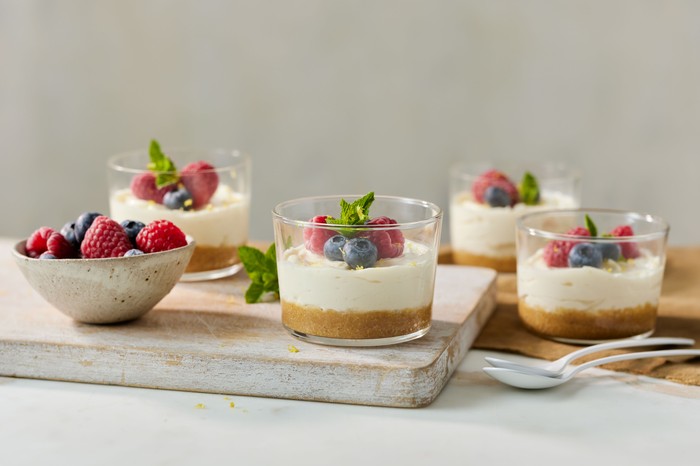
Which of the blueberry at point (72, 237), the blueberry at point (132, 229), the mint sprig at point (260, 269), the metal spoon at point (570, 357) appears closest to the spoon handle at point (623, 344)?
the metal spoon at point (570, 357)

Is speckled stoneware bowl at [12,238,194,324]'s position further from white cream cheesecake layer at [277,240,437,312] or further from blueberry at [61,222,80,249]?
white cream cheesecake layer at [277,240,437,312]

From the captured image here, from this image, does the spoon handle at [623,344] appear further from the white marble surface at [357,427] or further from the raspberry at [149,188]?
the raspberry at [149,188]

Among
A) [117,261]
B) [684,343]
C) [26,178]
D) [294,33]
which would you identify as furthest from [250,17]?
[684,343]

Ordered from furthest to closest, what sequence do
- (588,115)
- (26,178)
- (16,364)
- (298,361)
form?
(26,178), (588,115), (16,364), (298,361)

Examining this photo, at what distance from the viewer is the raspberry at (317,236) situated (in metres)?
1.68

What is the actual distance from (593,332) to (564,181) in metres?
0.81

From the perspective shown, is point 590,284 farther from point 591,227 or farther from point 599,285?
point 591,227

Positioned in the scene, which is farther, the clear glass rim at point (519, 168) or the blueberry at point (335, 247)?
the clear glass rim at point (519, 168)

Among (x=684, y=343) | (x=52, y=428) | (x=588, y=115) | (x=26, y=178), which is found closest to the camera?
(x=52, y=428)

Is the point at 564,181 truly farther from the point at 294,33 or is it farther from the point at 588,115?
the point at 294,33

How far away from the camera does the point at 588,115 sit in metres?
3.69

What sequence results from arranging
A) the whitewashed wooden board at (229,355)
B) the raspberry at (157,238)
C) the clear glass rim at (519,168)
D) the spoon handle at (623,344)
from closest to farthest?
the whitewashed wooden board at (229,355)
the spoon handle at (623,344)
the raspberry at (157,238)
the clear glass rim at (519,168)

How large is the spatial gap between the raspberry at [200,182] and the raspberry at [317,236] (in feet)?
1.93

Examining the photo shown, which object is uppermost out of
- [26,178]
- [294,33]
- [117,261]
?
[294,33]
